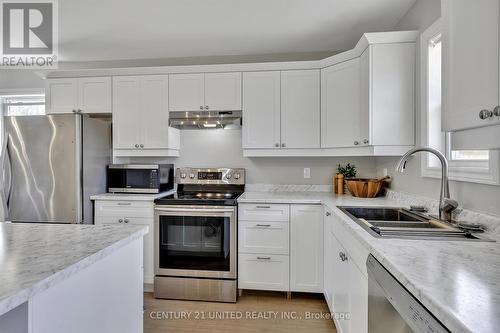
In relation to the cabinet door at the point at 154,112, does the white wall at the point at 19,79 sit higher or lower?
higher

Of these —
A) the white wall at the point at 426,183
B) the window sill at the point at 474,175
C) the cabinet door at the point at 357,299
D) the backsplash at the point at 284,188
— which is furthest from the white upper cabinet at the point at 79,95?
the window sill at the point at 474,175

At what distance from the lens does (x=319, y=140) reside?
273 centimetres

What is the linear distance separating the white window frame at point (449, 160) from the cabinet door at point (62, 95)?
11.0 ft

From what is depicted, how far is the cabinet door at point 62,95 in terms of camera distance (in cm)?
299

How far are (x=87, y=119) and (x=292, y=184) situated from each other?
2.24 m

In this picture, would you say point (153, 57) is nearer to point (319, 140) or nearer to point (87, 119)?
point (87, 119)

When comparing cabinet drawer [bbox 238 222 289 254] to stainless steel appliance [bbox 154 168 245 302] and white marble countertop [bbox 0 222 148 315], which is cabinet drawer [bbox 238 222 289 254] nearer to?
stainless steel appliance [bbox 154 168 245 302]

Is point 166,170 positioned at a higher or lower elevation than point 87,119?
lower

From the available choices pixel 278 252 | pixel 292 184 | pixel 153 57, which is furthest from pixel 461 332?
pixel 153 57

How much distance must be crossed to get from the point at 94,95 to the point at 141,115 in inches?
22.9

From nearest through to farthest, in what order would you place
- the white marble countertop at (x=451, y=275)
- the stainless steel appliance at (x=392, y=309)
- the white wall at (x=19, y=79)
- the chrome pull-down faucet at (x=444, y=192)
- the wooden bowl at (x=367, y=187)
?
1. the white marble countertop at (x=451, y=275)
2. the stainless steel appliance at (x=392, y=309)
3. the chrome pull-down faucet at (x=444, y=192)
4. the wooden bowl at (x=367, y=187)
5. the white wall at (x=19, y=79)

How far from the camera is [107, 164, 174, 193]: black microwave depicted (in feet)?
9.24

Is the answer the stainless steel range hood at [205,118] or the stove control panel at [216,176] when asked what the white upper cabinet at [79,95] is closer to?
the stainless steel range hood at [205,118]

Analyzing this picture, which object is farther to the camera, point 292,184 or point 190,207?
point 292,184
